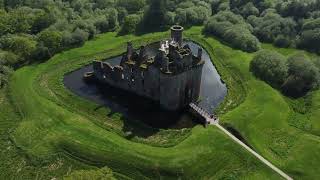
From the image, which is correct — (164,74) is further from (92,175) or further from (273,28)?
(273,28)

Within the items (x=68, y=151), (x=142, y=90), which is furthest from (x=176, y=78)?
(x=68, y=151)

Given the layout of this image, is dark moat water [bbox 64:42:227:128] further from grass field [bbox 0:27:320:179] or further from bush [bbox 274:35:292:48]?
bush [bbox 274:35:292:48]

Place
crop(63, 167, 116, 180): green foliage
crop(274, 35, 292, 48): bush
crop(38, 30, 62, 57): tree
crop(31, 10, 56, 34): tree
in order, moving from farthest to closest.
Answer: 1. crop(31, 10, 56, 34): tree
2. crop(274, 35, 292, 48): bush
3. crop(38, 30, 62, 57): tree
4. crop(63, 167, 116, 180): green foliage

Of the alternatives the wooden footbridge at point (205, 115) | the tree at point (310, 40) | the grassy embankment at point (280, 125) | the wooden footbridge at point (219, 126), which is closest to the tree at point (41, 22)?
the wooden footbridge at point (219, 126)

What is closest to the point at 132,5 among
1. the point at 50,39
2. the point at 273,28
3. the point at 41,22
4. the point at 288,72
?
the point at 41,22

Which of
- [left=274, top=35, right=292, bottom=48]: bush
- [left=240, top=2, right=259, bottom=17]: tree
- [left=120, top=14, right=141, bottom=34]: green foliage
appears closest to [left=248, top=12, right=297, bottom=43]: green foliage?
[left=274, top=35, right=292, bottom=48]: bush

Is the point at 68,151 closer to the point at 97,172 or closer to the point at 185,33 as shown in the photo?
the point at 97,172
